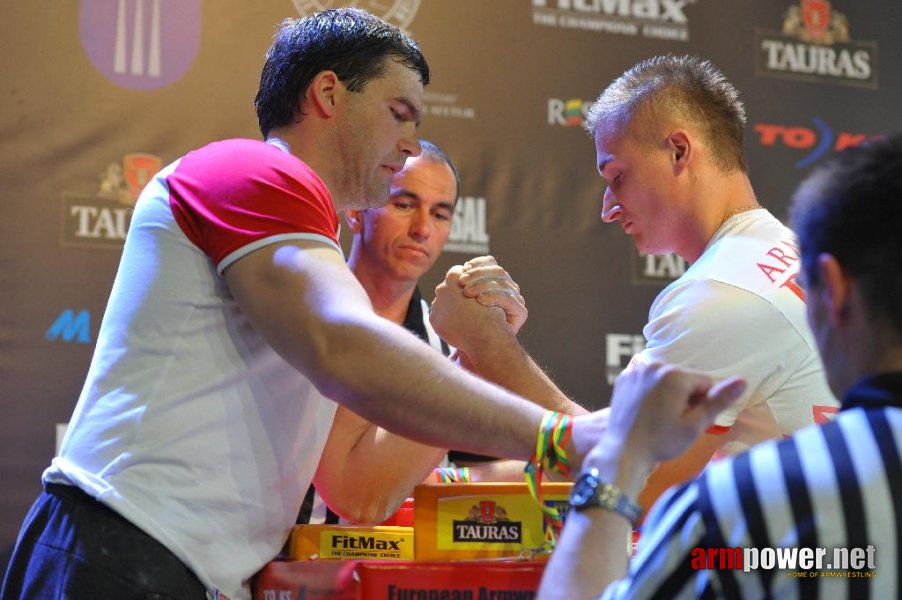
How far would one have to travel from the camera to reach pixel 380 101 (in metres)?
1.77

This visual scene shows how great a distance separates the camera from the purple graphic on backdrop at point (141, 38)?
3143mm

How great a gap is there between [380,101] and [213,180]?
1.54 ft

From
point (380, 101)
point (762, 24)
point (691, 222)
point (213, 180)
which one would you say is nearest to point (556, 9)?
point (762, 24)

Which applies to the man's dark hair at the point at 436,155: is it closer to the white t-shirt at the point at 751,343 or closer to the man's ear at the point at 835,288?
the white t-shirt at the point at 751,343

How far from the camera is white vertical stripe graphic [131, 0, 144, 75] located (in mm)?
3176

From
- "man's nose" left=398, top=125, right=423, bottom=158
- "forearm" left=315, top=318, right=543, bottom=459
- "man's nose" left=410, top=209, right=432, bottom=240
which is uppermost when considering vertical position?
"man's nose" left=410, top=209, right=432, bottom=240

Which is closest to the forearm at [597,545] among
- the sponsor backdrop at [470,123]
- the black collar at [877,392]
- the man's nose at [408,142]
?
the black collar at [877,392]

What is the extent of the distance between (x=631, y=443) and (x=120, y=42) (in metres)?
2.60

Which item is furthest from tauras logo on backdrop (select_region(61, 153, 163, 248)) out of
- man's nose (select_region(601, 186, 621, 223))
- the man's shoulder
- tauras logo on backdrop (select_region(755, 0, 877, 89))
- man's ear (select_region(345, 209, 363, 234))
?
tauras logo on backdrop (select_region(755, 0, 877, 89))

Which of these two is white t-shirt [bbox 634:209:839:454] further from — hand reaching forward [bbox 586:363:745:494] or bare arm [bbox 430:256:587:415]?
hand reaching forward [bbox 586:363:745:494]

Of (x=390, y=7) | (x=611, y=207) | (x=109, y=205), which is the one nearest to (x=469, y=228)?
(x=390, y=7)

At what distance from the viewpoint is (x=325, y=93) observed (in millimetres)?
1746

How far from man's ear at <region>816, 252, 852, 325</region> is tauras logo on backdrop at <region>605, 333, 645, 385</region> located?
257 cm

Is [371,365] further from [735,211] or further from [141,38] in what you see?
[141,38]
